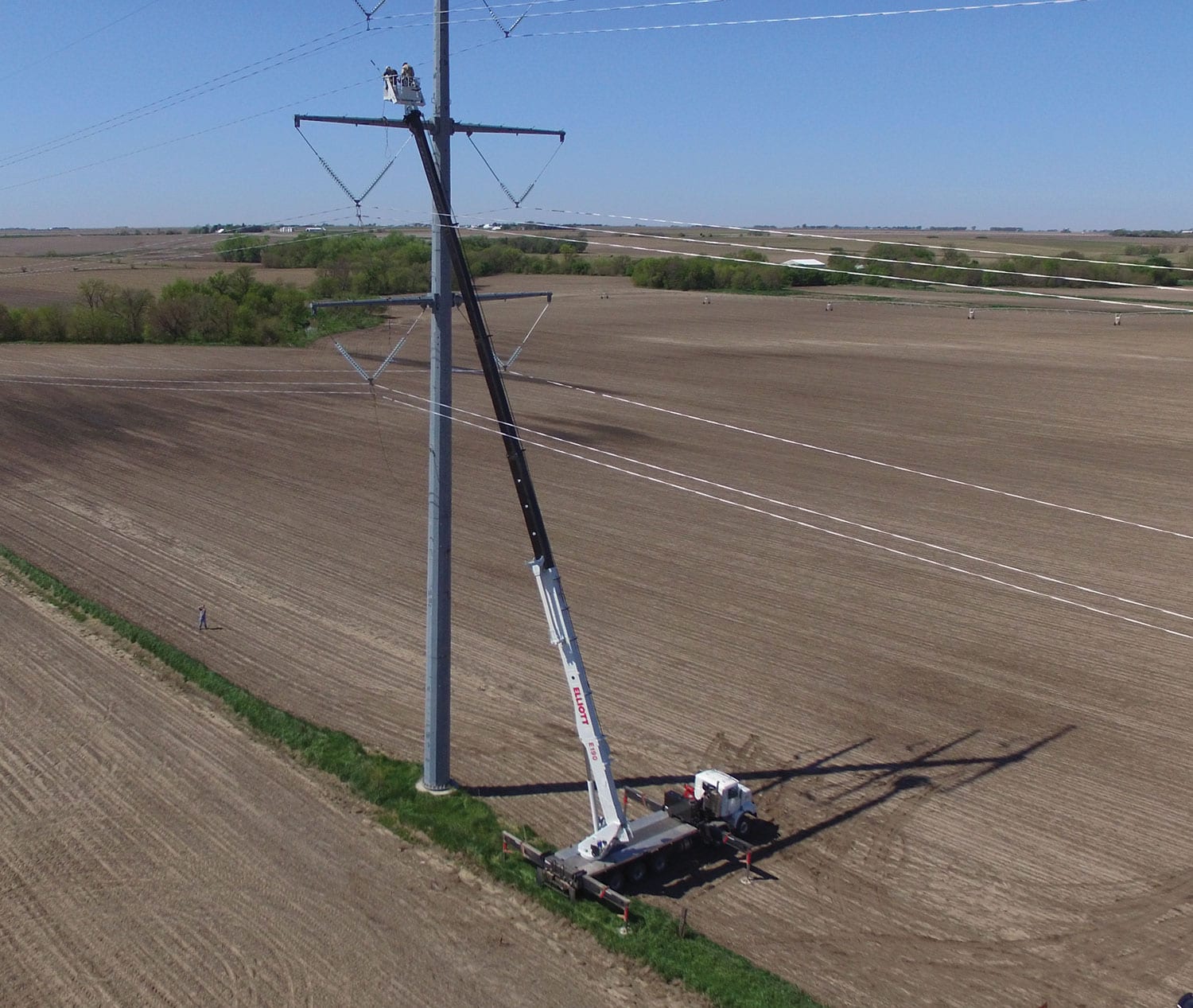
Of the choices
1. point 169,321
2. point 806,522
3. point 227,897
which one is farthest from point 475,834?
point 169,321

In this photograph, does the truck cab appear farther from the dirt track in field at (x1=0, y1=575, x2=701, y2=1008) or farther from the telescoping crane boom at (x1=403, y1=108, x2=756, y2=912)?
the dirt track in field at (x1=0, y1=575, x2=701, y2=1008)

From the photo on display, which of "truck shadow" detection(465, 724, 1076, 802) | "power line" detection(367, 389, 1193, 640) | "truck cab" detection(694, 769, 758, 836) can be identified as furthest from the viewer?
"power line" detection(367, 389, 1193, 640)

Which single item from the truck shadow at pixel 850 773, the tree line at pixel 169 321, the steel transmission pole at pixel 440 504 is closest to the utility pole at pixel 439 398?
the steel transmission pole at pixel 440 504

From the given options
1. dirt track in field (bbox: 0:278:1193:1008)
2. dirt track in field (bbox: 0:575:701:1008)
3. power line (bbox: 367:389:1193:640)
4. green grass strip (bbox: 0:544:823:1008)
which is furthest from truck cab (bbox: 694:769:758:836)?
power line (bbox: 367:389:1193:640)

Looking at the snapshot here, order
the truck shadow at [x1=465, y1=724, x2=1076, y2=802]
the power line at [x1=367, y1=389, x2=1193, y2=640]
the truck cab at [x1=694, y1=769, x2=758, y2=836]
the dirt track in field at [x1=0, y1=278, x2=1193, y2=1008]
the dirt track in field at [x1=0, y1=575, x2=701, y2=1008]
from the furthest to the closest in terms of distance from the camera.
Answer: the power line at [x1=367, y1=389, x2=1193, y2=640], the truck shadow at [x1=465, y1=724, x2=1076, y2=802], the truck cab at [x1=694, y1=769, x2=758, y2=836], the dirt track in field at [x1=0, y1=278, x2=1193, y2=1008], the dirt track in field at [x1=0, y1=575, x2=701, y2=1008]

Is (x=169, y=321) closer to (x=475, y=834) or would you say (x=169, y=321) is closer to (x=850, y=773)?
(x=475, y=834)

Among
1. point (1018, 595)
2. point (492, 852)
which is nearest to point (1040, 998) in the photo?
point (492, 852)
